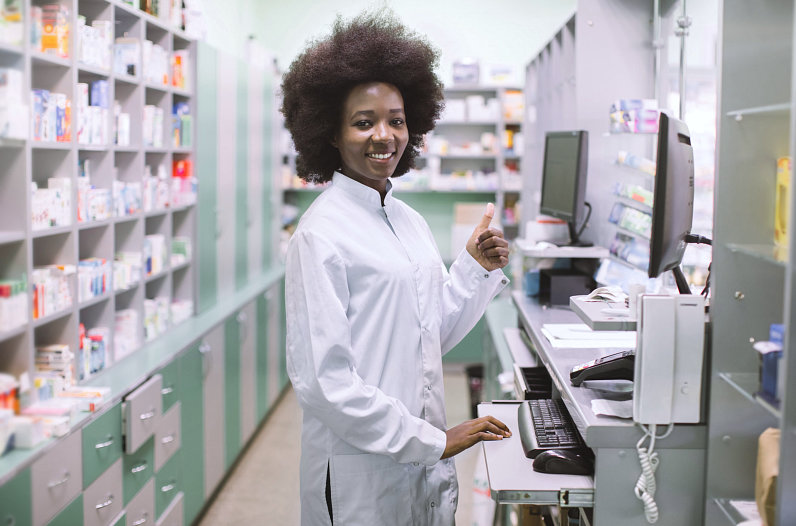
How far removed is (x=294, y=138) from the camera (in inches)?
78.0

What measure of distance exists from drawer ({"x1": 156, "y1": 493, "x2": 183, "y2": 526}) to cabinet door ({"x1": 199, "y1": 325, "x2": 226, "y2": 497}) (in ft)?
1.25

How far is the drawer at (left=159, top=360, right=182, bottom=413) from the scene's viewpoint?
3186 mm

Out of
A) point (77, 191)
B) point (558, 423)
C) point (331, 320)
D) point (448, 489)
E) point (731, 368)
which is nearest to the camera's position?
point (331, 320)

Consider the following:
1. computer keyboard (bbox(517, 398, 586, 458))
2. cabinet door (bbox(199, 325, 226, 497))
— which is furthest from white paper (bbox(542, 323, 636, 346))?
cabinet door (bbox(199, 325, 226, 497))

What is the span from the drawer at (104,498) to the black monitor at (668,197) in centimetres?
183

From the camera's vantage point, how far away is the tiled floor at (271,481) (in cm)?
385

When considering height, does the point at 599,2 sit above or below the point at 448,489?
above

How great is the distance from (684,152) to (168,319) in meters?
2.66

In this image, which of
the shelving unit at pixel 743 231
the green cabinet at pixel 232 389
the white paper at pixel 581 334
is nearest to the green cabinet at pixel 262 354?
the green cabinet at pixel 232 389

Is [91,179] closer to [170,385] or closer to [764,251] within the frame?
[170,385]

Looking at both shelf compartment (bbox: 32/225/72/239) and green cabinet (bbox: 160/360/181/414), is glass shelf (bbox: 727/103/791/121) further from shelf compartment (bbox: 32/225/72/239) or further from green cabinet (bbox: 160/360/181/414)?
green cabinet (bbox: 160/360/181/414)

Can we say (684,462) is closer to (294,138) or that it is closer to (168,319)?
(294,138)

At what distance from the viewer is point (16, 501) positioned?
2.02 meters

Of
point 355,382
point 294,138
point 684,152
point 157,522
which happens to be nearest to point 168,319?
point 157,522
